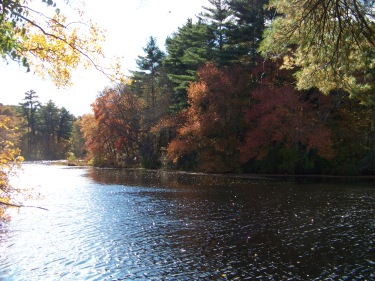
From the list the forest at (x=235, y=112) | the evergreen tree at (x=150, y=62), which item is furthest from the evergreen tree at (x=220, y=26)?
the evergreen tree at (x=150, y=62)

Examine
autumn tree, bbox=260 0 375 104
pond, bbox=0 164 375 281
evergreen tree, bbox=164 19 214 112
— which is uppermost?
evergreen tree, bbox=164 19 214 112

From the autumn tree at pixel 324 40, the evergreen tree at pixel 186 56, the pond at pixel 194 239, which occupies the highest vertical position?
the evergreen tree at pixel 186 56

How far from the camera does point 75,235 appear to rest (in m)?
11.5

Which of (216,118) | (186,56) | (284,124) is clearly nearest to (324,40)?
(284,124)

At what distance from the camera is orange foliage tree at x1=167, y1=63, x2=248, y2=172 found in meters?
33.8

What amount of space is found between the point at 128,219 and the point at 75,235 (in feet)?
9.19

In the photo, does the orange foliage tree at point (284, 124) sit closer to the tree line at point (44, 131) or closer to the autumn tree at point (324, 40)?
the autumn tree at point (324, 40)

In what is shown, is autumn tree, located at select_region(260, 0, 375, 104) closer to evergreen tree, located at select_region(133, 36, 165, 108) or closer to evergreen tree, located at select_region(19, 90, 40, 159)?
evergreen tree, located at select_region(133, 36, 165, 108)

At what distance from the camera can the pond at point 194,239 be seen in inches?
328

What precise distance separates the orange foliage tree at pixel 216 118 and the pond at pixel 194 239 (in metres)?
15.6

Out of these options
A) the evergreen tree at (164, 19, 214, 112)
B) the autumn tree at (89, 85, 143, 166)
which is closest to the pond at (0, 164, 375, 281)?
the evergreen tree at (164, 19, 214, 112)

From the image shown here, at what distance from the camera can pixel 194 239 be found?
1102cm

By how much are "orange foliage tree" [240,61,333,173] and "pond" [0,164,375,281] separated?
1152 centimetres

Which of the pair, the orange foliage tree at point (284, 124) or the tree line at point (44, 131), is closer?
the orange foliage tree at point (284, 124)
